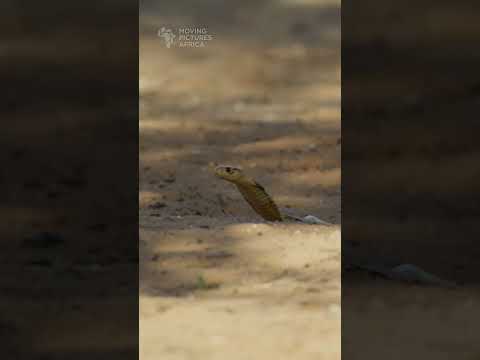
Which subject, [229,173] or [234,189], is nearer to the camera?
[229,173]

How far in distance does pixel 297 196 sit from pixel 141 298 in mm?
989

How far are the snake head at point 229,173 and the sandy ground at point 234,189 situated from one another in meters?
0.04

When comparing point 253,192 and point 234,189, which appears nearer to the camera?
point 253,192

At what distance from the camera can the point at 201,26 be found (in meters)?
3.27

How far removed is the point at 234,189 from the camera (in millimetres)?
3818

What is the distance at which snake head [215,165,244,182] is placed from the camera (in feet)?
11.9

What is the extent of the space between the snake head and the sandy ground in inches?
1.6

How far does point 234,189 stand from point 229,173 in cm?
19

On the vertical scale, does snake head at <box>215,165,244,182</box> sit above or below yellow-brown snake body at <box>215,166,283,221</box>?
above

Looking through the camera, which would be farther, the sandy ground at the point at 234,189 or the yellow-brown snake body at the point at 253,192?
the yellow-brown snake body at the point at 253,192

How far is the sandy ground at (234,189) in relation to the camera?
Result: 293 centimetres

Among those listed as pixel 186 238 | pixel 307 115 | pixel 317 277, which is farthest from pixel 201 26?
pixel 317 277

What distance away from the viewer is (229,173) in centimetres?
365

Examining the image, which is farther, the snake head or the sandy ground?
the snake head
